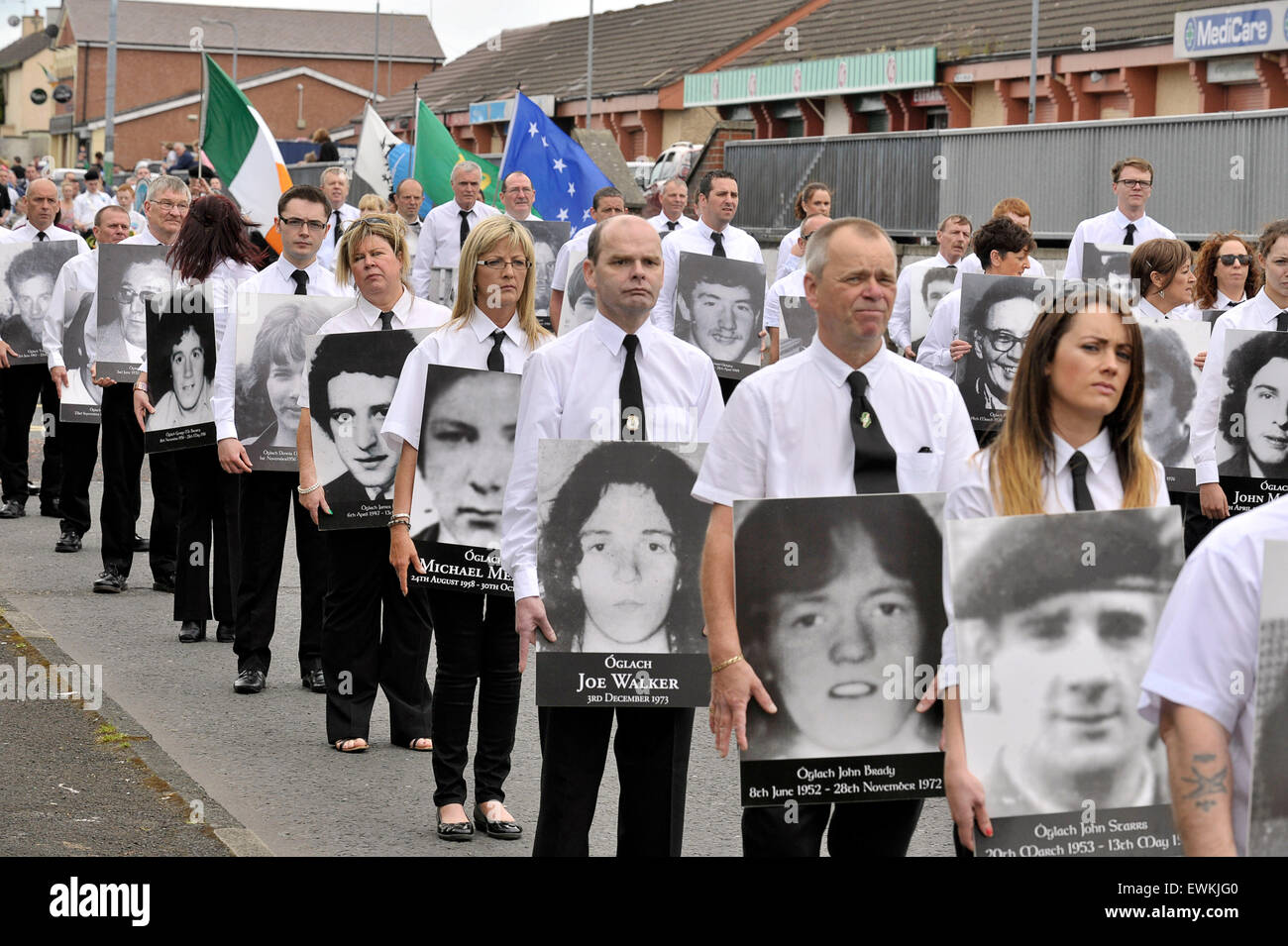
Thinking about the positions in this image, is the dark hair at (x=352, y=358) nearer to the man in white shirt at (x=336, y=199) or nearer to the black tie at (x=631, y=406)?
the black tie at (x=631, y=406)

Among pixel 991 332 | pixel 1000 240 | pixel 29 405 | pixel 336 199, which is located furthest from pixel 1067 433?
pixel 336 199

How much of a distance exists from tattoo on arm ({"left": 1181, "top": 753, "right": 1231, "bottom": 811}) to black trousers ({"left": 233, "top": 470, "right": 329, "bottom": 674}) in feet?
20.4

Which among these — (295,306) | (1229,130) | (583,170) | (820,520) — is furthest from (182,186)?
(1229,130)

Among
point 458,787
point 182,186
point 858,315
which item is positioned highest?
point 182,186

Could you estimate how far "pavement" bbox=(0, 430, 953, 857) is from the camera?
630 centimetres

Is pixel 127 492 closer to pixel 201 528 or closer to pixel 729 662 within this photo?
pixel 201 528

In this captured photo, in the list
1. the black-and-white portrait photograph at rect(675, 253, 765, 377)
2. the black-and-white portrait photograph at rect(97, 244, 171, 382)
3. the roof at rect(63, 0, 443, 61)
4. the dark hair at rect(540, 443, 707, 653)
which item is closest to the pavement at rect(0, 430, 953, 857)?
the dark hair at rect(540, 443, 707, 653)

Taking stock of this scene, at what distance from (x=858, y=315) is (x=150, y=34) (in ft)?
366

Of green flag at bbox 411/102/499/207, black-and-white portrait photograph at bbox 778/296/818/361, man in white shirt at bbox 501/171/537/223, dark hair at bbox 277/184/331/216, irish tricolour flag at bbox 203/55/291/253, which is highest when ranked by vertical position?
green flag at bbox 411/102/499/207

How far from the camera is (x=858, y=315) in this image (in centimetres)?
429

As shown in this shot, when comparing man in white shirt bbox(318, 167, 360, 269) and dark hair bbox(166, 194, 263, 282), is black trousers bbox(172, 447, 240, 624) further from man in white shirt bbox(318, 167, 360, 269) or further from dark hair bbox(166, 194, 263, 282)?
man in white shirt bbox(318, 167, 360, 269)

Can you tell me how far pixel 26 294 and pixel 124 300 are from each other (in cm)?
259

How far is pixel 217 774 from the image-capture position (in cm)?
725
